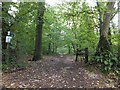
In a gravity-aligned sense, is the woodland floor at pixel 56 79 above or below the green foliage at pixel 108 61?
below

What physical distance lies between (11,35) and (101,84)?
17.8 feet

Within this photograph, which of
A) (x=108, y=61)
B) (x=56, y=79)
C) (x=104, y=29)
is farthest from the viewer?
(x=104, y=29)

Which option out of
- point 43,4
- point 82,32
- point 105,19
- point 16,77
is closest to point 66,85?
point 16,77

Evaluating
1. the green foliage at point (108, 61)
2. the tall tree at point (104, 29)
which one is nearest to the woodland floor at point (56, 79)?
the green foliage at point (108, 61)

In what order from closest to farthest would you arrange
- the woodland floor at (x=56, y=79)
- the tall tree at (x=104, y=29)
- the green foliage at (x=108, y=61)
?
the woodland floor at (x=56, y=79) < the green foliage at (x=108, y=61) < the tall tree at (x=104, y=29)

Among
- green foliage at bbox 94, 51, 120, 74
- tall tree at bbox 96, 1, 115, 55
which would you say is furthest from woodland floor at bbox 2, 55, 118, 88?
tall tree at bbox 96, 1, 115, 55

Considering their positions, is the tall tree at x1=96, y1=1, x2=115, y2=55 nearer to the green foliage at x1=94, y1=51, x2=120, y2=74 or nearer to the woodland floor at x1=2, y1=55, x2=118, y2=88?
the green foliage at x1=94, y1=51, x2=120, y2=74

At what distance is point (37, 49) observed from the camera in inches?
427

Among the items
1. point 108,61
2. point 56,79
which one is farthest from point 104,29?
point 56,79

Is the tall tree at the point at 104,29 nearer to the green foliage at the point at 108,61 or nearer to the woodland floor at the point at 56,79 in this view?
the green foliage at the point at 108,61

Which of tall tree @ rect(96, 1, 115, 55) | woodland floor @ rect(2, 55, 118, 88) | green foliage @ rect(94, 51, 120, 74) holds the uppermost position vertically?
tall tree @ rect(96, 1, 115, 55)

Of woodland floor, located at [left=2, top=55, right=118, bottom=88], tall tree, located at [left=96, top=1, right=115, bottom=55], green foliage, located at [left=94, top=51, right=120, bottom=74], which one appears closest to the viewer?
woodland floor, located at [left=2, top=55, right=118, bottom=88]

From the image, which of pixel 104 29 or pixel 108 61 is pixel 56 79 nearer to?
pixel 108 61

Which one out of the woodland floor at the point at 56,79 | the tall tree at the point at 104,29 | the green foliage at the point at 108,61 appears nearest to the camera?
the woodland floor at the point at 56,79
